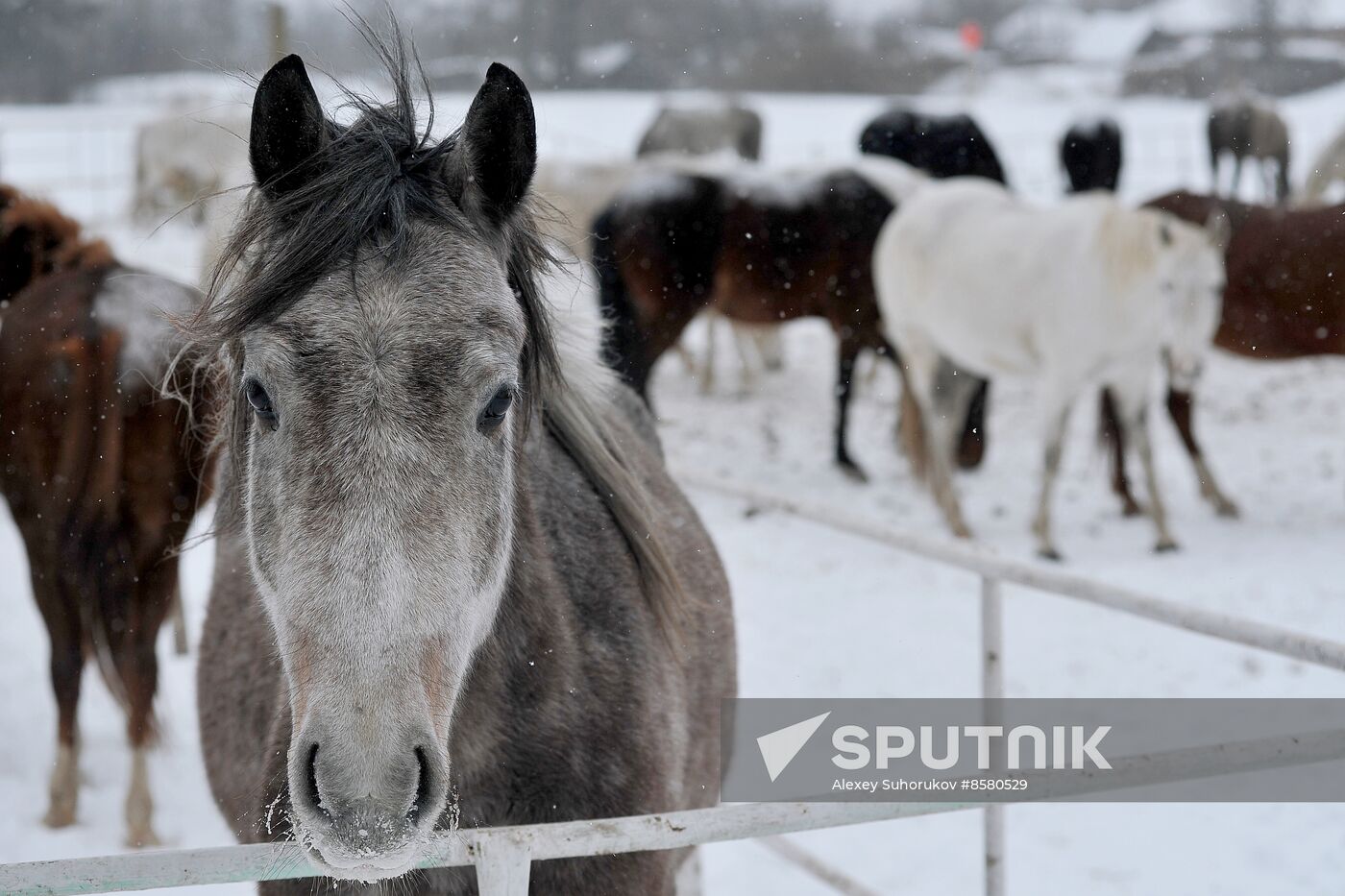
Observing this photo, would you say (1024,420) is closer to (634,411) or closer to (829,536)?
(829,536)

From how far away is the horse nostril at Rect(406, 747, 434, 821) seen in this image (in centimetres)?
117

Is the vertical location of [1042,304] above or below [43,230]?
above

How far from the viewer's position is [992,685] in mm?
2543

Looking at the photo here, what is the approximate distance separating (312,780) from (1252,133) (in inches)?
446

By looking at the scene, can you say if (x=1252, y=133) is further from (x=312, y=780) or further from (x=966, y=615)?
(x=312, y=780)

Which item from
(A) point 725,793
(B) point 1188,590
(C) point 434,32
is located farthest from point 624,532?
(B) point 1188,590

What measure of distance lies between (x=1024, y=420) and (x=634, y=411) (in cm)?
653

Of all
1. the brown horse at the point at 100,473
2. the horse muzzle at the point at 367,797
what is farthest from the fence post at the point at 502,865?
the brown horse at the point at 100,473

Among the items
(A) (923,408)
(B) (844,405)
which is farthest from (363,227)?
(B) (844,405)

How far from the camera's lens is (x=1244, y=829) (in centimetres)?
344

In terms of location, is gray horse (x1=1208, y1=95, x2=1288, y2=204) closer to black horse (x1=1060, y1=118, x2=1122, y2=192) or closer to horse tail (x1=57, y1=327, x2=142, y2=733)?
black horse (x1=1060, y1=118, x2=1122, y2=192)

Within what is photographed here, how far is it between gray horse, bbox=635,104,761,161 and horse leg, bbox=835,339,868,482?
4412mm

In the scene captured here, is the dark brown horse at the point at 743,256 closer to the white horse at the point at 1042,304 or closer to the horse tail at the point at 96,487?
the white horse at the point at 1042,304

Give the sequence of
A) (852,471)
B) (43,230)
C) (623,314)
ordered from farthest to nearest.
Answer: (852,471) → (623,314) → (43,230)
